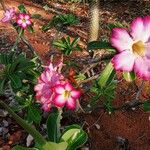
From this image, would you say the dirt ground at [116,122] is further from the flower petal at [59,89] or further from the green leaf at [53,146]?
the flower petal at [59,89]

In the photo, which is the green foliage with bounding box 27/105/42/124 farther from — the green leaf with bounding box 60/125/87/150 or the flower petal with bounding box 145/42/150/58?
the flower petal with bounding box 145/42/150/58

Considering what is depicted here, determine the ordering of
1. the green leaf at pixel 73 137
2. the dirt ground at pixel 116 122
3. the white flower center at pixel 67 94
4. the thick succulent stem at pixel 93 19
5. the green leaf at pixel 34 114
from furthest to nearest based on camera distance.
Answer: the thick succulent stem at pixel 93 19, the dirt ground at pixel 116 122, the green leaf at pixel 34 114, the green leaf at pixel 73 137, the white flower center at pixel 67 94

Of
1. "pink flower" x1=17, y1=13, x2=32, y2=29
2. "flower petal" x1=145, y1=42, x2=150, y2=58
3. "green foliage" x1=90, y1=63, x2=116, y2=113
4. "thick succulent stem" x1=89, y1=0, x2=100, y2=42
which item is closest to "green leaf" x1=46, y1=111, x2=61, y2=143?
"green foliage" x1=90, y1=63, x2=116, y2=113

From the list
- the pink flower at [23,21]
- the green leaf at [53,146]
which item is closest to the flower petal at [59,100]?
the green leaf at [53,146]

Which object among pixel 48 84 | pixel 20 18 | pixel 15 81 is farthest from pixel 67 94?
pixel 20 18

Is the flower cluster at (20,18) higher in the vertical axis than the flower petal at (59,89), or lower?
higher

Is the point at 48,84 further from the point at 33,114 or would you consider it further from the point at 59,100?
the point at 33,114
